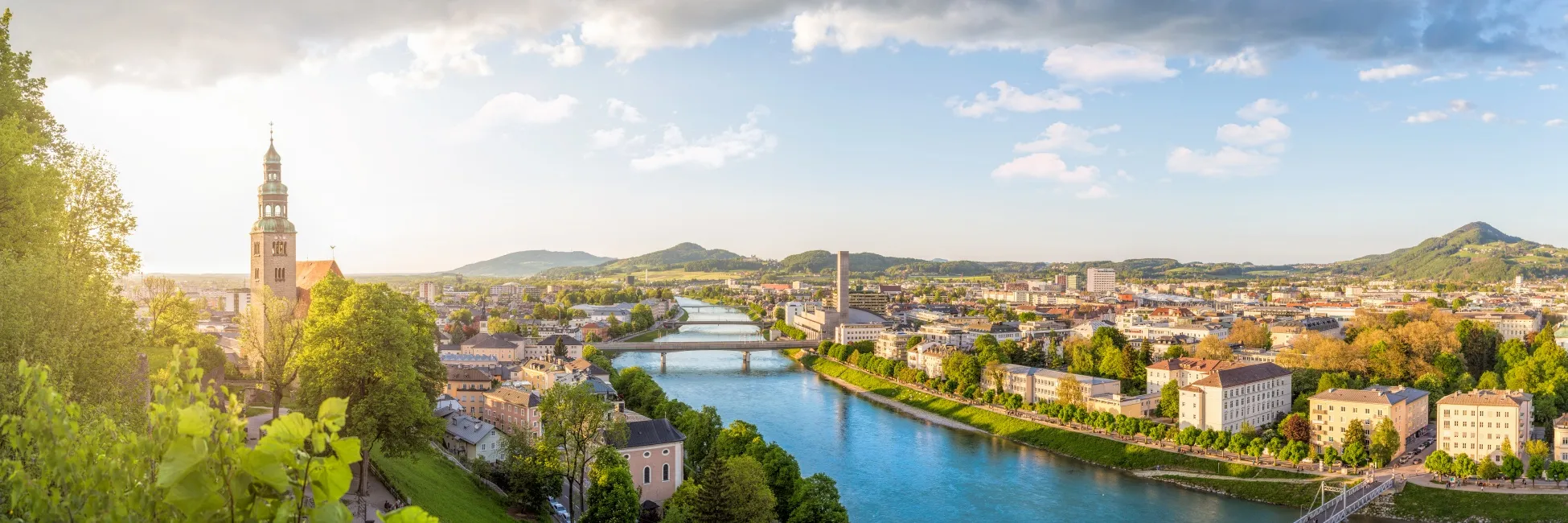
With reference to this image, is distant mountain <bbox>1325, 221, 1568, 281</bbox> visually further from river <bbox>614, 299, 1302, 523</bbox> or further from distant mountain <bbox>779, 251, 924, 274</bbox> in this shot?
river <bbox>614, 299, 1302, 523</bbox>

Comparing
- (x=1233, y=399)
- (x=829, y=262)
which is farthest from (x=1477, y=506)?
(x=829, y=262)

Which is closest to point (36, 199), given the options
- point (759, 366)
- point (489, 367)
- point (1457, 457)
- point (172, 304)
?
point (172, 304)

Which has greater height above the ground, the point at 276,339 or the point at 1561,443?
the point at 276,339

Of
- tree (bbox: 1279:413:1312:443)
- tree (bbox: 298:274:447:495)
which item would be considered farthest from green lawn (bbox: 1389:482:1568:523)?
tree (bbox: 298:274:447:495)

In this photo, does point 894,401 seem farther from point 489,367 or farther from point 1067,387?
point 489,367

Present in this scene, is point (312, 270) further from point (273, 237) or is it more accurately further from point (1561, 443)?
point (1561, 443)
